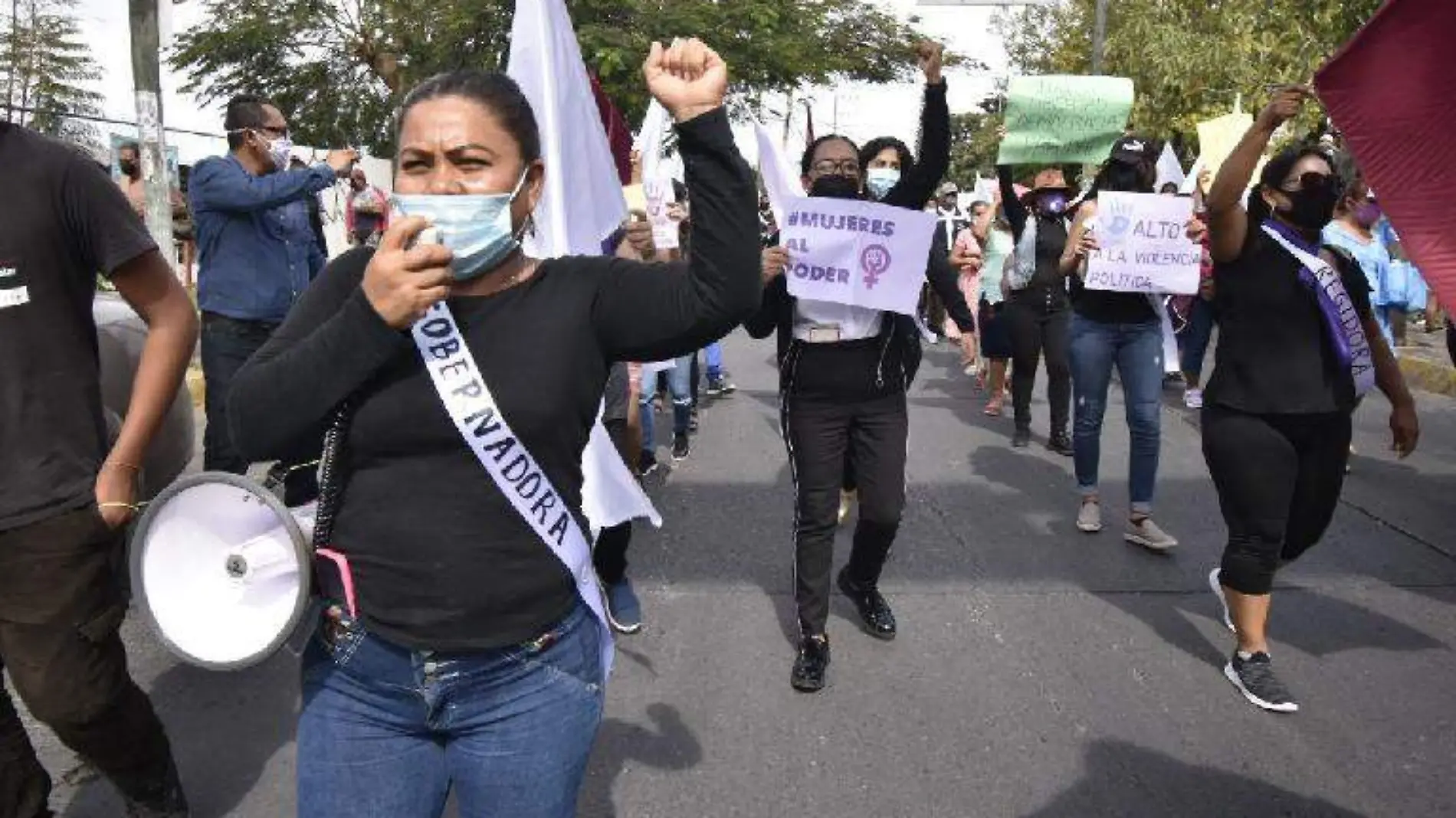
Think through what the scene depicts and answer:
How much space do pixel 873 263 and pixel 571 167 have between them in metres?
1.21

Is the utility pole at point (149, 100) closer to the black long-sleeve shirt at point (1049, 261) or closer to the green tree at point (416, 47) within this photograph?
the black long-sleeve shirt at point (1049, 261)

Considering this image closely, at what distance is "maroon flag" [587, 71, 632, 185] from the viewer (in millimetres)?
4816

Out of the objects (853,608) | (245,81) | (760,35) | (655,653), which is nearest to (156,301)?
(655,653)

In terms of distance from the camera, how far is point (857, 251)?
402 cm

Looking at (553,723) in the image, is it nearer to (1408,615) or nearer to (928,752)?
(928,752)

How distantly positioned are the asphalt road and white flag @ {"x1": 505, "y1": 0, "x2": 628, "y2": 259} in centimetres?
156

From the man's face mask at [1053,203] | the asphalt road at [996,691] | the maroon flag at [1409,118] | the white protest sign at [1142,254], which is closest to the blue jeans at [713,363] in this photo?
the man's face mask at [1053,203]

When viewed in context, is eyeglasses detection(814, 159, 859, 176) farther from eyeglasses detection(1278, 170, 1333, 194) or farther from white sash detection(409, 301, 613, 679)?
white sash detection(409, 301, 613, 679)

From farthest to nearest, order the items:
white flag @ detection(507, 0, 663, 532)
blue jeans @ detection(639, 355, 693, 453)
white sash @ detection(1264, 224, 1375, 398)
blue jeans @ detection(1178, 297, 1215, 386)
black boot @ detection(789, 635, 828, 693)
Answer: blue jeans @ detection(1178, 297, 1215, 386) < blue jeans @ detection(639, 355, 693, 453) < black boot @ detection(789, 635, 828, 693) < white sash @ detection(1264, 224, 1375, 398) < white flag @ detection(507, 0, 663, 532)

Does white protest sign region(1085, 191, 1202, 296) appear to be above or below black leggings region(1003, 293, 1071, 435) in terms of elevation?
above

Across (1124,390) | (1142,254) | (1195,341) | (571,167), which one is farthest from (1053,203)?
(571,167)

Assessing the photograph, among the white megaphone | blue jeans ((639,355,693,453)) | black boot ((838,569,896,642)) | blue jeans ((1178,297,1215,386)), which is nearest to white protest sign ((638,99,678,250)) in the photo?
blue jeans ((639,355,693,453))

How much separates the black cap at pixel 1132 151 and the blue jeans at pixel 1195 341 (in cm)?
389

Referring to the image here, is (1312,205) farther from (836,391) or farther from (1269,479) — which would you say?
(836,391)
